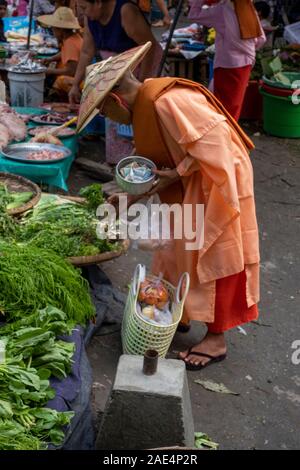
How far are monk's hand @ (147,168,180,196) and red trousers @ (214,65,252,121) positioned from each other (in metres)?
3.17

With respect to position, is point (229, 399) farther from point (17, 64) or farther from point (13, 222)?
point (17, 64)

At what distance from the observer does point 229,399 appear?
3.57m

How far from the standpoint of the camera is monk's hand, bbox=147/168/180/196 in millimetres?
3365

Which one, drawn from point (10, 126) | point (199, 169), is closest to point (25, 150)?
point (10, 126)

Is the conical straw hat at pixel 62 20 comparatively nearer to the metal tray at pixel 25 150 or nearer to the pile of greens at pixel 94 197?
the metal tray at pixel 25 150

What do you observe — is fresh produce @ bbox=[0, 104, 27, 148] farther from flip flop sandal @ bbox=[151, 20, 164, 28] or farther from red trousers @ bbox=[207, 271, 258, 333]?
flip flop sandal @ bbox=[151, 20, 164, 28]

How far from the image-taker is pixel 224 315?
3.59 m

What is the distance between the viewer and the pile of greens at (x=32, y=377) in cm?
252

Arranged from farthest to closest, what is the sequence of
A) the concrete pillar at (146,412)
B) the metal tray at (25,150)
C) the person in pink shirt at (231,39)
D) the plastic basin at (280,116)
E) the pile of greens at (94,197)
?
the plastic basin at (280,116), the person in pink shirt at (231,39), the metal tray at (25,150), the pile of greens at (94,197), the concrete pillar at (146,412)

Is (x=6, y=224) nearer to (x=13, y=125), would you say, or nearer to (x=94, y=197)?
(x=94, y=197)

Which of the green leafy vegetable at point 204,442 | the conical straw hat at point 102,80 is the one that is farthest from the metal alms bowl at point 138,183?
the green leafy vegetable at point 204,442

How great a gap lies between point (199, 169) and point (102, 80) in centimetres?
67

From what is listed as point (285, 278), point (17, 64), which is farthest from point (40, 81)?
point (285, 278)

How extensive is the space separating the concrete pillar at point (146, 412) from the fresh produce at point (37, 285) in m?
0.67
